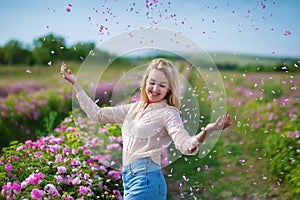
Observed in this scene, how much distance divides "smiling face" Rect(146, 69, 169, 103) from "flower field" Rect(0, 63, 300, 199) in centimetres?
90

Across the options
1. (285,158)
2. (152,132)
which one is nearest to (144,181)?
(152,132)

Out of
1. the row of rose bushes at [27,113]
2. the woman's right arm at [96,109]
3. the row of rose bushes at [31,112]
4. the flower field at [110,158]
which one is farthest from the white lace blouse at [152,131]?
the row of rose bushes at [27,113]

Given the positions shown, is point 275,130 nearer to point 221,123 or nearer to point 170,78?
point 170,78

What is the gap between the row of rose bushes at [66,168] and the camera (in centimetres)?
297

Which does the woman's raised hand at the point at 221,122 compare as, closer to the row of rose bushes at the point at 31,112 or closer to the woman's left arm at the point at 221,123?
the woman's left arm at the point at 221,123

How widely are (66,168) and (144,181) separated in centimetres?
107

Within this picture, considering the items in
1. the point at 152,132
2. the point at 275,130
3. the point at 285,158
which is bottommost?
the point at 285,158

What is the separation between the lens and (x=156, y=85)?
254cm

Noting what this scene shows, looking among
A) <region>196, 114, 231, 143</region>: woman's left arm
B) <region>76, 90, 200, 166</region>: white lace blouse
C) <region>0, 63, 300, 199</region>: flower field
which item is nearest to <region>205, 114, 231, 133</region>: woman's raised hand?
<region>196, 114, 231, 143</region>: woman's left arm

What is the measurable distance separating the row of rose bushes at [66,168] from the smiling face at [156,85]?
2.97 ft

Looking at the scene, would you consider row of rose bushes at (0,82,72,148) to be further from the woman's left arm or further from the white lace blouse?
the woman's left arm

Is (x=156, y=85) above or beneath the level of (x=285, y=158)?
above

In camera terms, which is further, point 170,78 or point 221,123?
point 170,78

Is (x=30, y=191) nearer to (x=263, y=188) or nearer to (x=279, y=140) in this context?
(x=263, y=188)
